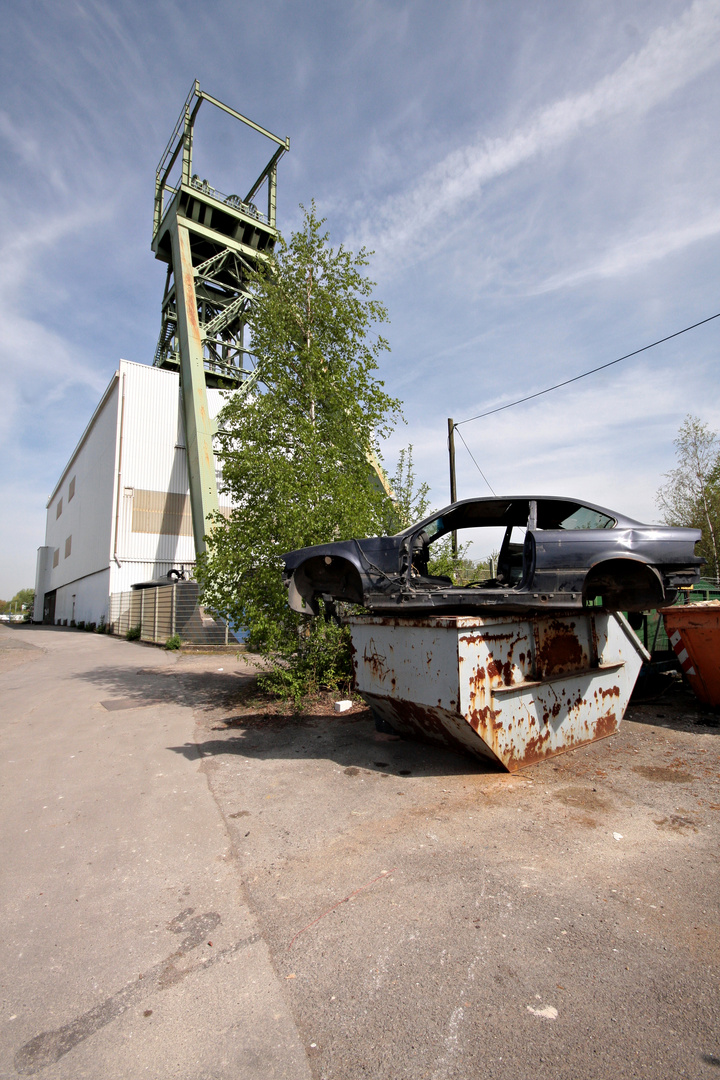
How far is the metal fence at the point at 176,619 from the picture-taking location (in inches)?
660

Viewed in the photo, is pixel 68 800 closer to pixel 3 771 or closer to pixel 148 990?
pixel 3 771

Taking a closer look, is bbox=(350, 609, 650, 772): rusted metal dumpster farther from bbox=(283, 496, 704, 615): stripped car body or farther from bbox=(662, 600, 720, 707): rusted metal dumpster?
bbox=(662, 600, 720, 707): rusted metal dumpster

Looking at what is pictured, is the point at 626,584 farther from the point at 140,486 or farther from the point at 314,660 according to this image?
the point at 140,486

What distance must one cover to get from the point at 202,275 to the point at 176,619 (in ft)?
59.6

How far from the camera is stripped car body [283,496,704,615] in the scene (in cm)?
456

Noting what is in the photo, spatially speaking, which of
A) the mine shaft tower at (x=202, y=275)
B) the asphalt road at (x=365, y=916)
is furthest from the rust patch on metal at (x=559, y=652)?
the mine shaft tower at (x=202, y=275)

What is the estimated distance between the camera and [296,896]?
2.85 metres

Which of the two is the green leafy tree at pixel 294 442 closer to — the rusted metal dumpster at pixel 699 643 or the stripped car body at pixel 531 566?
the stripped car body at pixel 531 566

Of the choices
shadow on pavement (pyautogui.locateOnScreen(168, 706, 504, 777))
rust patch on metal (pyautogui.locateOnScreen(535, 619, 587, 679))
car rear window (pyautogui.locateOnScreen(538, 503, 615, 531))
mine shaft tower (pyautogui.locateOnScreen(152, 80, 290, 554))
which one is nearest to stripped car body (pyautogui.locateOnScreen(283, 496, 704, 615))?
car rear window (pyautogui.locateOnScreen(538, 503, 615, 531))

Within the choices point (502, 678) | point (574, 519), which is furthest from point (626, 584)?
point (502, 678)

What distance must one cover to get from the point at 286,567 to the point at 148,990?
382cm

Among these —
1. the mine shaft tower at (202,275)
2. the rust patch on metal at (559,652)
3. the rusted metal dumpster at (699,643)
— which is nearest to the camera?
the rust patch on metal at (559,652)

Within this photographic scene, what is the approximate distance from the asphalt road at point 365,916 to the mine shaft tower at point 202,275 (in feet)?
59.7

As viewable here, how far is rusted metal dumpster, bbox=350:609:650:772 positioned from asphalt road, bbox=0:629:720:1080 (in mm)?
319
